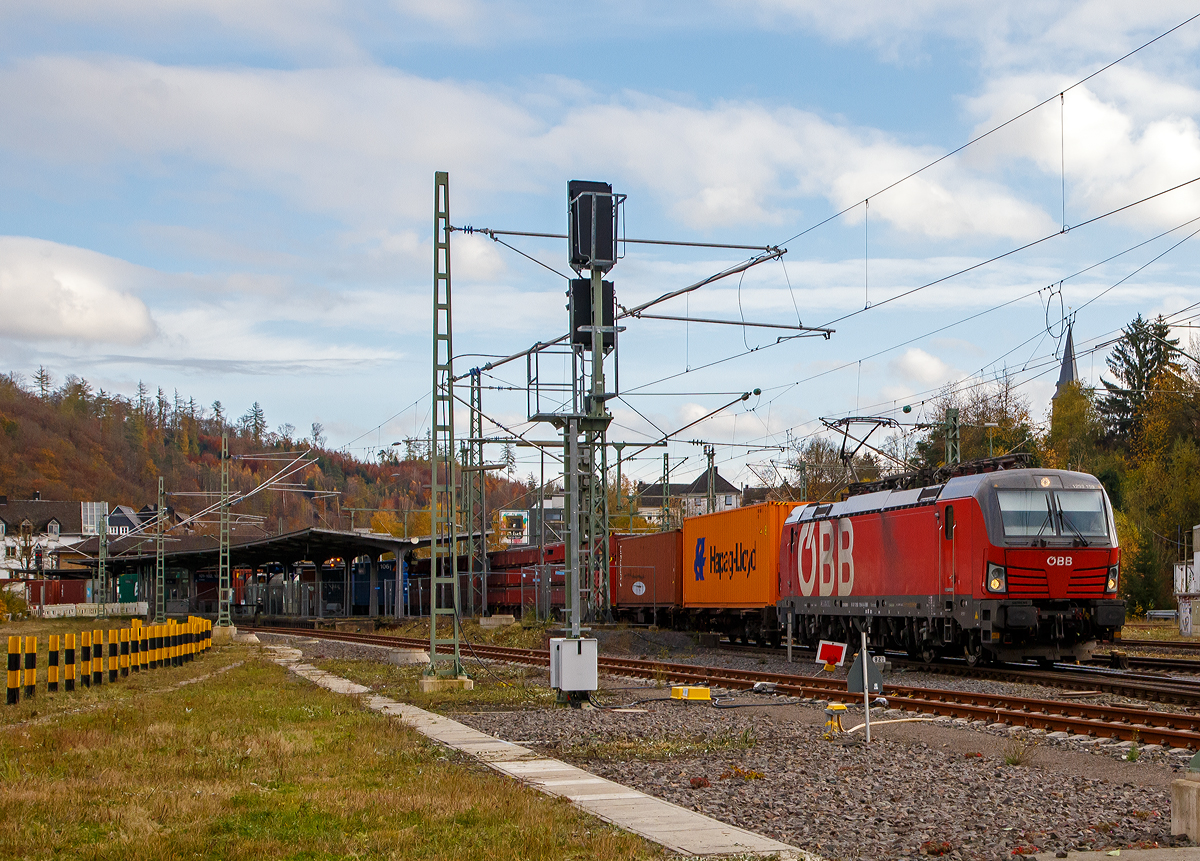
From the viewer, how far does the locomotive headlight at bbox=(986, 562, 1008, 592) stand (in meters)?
21.4

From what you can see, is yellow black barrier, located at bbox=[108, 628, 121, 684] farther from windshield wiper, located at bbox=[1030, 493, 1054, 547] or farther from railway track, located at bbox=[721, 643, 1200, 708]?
windshield wiper, located at bbox=[1030, 493, 1054, 547]

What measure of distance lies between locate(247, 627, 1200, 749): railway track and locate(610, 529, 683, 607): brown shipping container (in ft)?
45.8

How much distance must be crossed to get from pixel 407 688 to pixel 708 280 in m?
10.5

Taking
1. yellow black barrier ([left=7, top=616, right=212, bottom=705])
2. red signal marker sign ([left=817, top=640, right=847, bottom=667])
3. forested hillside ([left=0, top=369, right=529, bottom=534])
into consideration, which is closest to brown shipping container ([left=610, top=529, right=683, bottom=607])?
yellow black barrier ([left=7, top=616, right=212, bottom=705])

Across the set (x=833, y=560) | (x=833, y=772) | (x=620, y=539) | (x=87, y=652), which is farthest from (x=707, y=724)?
(x=620, y=539)

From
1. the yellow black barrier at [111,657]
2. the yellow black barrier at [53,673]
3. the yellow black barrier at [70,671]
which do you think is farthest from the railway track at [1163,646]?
the yellow black barrier at [53,673]

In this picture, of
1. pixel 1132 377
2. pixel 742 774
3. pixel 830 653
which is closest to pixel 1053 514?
pixel 830 653

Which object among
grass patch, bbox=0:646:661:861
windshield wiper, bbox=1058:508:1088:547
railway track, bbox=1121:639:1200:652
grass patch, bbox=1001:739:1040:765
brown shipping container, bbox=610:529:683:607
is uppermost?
windshield wiper, bbox=1058:508:1088:547

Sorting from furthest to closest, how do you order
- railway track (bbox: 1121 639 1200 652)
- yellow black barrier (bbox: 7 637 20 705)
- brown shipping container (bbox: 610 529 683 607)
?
brown shipping container (bbox: 610 529 683 607)
railway track (bbox: 1121 639 1200 652)
yellow black barrier (bbox: 7 637 20 705)

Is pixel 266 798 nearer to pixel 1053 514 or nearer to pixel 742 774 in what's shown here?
pixel 742 774

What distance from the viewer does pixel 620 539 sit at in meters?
45.4

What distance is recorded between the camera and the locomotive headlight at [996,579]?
21.4 m

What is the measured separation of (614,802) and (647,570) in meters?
32.3

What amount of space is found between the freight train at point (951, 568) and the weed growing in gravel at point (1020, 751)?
7.95 metres
